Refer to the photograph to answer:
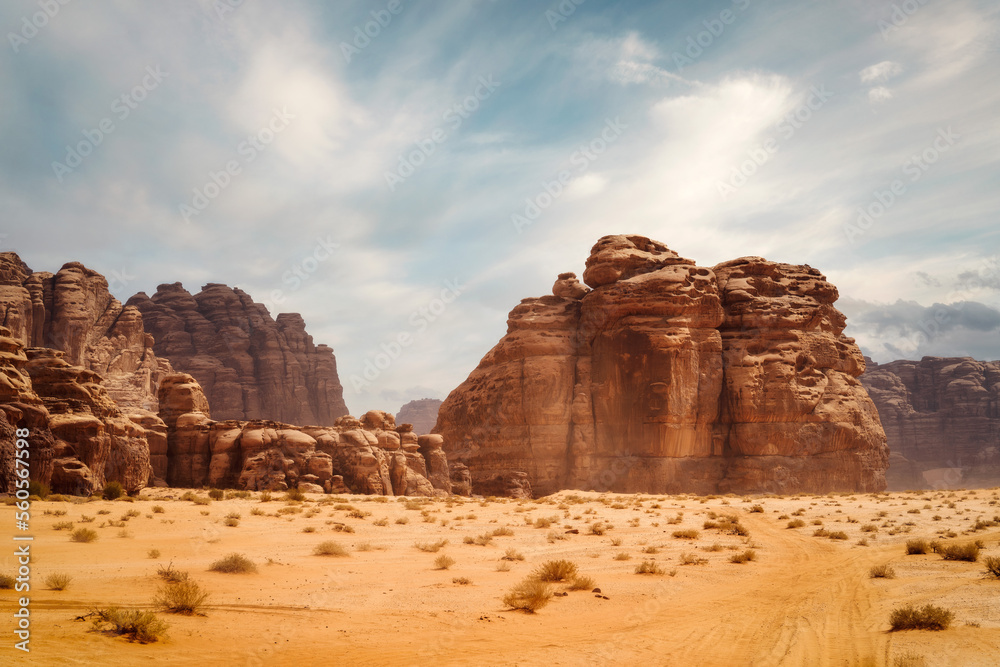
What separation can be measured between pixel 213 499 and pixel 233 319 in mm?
91807

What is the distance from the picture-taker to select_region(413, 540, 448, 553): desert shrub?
14.8m

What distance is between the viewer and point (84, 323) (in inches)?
2655

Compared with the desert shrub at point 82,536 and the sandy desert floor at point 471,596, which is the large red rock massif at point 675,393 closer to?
the sandy desert floor at point 471,596

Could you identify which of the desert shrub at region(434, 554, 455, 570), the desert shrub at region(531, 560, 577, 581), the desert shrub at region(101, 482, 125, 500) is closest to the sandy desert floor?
the desert shrub at region(434, 554, 455, 570)

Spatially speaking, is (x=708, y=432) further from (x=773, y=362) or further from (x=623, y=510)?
(x=623, y=510)

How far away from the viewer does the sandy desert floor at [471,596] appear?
787 centimetres

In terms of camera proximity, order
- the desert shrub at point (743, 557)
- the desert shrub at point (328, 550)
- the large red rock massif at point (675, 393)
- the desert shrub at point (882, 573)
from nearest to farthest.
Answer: the desert shrub at point (882, 573)
the desert shrub at point (328, 550)
the desert shrub at point (743, 557)
the large red rock massif at point (675, 393)

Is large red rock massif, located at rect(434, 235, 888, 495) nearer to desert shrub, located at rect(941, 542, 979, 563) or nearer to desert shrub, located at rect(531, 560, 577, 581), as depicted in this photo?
desert shrub, located at rect(941, 542, 979, 563)

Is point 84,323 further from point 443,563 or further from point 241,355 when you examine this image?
point 443,563

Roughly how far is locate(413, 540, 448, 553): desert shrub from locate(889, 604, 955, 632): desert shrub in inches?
357

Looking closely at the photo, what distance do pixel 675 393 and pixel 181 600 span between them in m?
47.1

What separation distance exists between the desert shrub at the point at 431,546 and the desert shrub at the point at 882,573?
364 inches

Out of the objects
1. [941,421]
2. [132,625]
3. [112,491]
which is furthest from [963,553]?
[941,421]

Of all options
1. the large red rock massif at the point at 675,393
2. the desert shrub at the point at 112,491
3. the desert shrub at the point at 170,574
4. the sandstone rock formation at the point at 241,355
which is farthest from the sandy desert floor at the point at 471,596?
the sandstone rock formation at the point at 241,355
